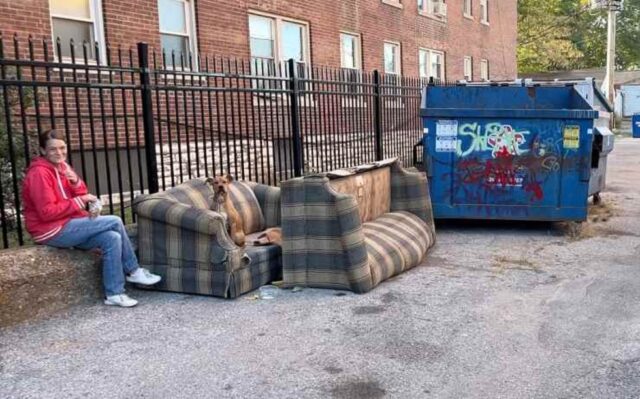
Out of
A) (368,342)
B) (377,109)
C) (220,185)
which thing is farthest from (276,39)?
(368,342)

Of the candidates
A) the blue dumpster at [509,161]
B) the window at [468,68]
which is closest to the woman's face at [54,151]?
the blue dumpster at [509,161]

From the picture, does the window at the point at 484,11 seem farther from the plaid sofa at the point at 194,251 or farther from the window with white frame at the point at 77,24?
the plaid sofa at the point at 194,251

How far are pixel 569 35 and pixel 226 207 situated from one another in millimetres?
48200

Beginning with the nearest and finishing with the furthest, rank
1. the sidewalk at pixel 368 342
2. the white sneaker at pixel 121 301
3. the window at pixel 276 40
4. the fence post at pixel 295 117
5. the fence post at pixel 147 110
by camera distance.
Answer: the sidewalk at pixel 368 342 → the white sneaker at pixel 121 301 → the fence post at pixel 147 110 → the fence post at pixel 295 117 → the window at pixel 276 40

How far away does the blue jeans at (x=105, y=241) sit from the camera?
15.9ft

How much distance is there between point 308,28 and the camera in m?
14.1

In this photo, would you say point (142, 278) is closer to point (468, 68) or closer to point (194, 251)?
point (194, 251)

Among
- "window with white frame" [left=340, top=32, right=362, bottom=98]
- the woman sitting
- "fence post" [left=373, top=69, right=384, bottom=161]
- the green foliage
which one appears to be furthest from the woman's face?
the green foliage

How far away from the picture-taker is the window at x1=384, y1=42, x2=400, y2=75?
17922 mm

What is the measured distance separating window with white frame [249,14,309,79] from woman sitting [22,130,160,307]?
24.5 ft

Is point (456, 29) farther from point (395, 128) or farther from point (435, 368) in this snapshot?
point (435, 368)

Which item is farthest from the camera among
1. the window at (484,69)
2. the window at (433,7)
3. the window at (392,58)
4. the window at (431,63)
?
the window at (484,69)

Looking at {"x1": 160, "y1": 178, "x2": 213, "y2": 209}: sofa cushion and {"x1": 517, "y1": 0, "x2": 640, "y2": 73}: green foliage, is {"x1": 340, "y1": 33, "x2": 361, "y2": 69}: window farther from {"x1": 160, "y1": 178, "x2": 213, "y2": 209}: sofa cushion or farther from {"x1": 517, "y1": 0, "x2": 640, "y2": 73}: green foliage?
{"x1": 517, "y1": 0, "x2": 640, "y2": 73}: green foliage

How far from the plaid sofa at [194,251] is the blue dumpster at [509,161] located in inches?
117
